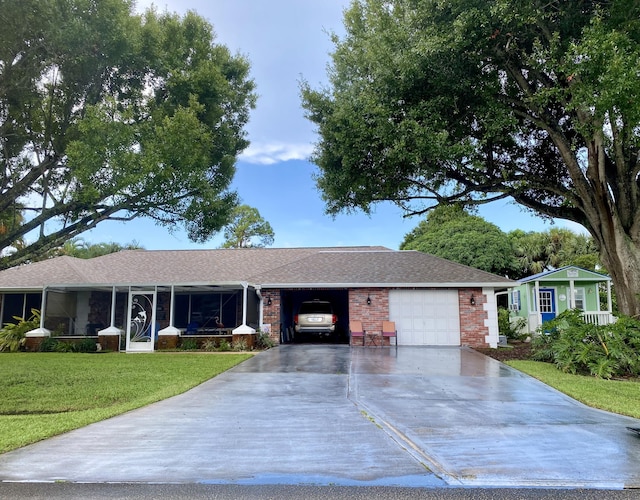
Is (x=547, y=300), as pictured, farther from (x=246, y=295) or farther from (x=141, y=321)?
(x=141, y=321)

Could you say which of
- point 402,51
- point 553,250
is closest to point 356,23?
point 402,51

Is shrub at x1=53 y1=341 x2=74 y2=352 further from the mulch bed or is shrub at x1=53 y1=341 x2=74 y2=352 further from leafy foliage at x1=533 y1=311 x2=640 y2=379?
leafy foliage at x1=533 y1=311 x2=640 y2=379

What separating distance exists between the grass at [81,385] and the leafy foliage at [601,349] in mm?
8938

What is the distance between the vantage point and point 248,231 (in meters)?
43.9

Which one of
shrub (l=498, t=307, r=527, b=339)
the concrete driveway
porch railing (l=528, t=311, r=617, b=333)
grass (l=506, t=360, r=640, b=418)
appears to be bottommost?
grass (l=506, t=360, r=640, b=418)

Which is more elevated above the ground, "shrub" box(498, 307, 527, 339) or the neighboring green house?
the neighboring green house

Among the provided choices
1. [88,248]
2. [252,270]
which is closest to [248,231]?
[88,248]

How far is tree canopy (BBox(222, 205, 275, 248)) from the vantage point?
43219 mm

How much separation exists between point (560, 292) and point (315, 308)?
1261cm

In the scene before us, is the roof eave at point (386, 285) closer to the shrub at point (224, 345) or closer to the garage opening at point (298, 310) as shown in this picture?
the garage opening at point (298, 310)

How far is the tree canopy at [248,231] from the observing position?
4322 centimetres

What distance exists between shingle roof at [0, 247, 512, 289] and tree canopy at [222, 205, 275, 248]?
1797cm

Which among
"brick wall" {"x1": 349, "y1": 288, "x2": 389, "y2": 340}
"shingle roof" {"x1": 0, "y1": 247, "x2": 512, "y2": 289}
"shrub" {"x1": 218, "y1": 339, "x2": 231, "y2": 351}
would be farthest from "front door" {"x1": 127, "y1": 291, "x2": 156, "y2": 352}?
"brick wall" {"x1": 349, "y1": 288, "x2": 389, "y2": 340}

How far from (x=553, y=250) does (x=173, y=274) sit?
25.9m
